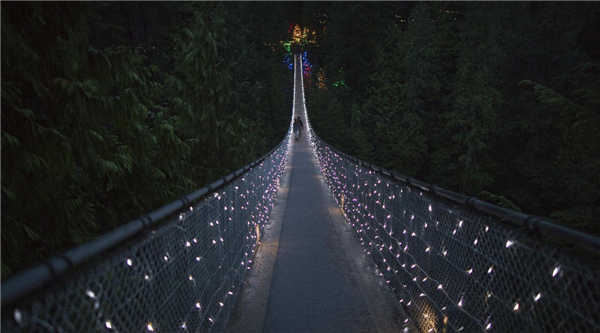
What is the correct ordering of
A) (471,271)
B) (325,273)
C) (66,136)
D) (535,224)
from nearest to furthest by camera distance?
(535,224)
(471,271)
(66,136)
(325,273)

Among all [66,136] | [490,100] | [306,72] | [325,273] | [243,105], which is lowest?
[325,273]

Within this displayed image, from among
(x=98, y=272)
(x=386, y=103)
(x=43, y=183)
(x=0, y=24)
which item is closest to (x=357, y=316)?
(x=98, y=272)

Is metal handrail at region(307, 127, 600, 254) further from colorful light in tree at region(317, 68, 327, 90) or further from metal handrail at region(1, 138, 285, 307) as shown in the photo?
colorful light in tree at region(317, 68, 327, 90)

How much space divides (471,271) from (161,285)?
1705 mm

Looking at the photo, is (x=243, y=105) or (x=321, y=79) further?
(x=321, y=79)

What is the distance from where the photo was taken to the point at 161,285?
225cm

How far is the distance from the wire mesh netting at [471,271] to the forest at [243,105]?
303 cm

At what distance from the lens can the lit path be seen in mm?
3822

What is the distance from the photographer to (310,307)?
13.6 feet

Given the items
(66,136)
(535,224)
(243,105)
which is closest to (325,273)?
(66,136)

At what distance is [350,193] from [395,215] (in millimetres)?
3239

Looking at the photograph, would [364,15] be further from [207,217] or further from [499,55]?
[207,217]

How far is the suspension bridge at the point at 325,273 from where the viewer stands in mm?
1512

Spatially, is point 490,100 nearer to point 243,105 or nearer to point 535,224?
point 243,105
